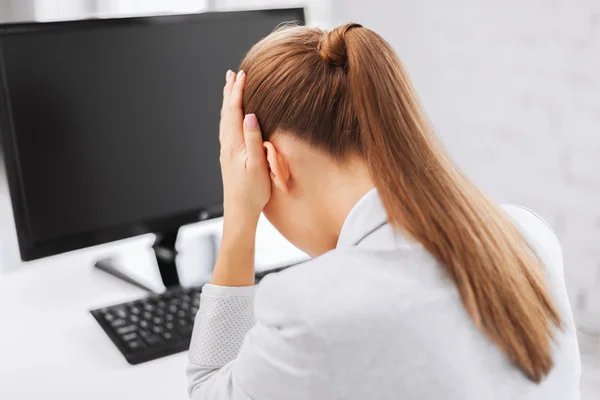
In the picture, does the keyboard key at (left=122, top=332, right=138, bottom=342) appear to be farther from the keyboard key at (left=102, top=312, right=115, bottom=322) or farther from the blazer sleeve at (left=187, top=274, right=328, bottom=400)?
the blazer sleeve at (left=187, top=274, right=328, bottom=400)

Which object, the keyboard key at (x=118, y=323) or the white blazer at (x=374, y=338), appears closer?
the white blazer at (x=374, y=338)

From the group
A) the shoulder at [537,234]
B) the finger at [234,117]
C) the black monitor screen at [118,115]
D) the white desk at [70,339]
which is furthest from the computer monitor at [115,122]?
the shoulder at [537,234]

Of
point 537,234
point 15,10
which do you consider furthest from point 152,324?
point 15,10

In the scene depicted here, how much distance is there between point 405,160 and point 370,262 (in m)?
0.13

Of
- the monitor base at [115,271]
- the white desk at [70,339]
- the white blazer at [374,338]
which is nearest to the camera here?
the white blazer at [374,338]

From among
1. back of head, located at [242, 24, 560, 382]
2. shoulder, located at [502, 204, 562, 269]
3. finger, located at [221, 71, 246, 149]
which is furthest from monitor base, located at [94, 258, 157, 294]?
shoulder, located at [502, 204, 562, 269]

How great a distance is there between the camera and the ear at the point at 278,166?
869mm

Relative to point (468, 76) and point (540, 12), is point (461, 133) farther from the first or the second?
point (540, 12)

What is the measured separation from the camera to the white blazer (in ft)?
2.18

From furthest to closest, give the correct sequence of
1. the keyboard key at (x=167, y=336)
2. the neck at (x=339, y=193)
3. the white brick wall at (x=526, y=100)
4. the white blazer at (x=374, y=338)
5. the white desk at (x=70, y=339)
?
the white brick wall at (x=526, y=100) < the keyboard key at (x=167, y=336) < the white desk at (x=70, y=339) < the neck at (x=339, y=193) < the white blazer at (x=374, y=338)

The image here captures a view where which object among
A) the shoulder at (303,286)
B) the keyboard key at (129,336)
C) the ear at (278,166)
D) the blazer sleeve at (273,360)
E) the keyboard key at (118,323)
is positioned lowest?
the keyboard key at (129,336)

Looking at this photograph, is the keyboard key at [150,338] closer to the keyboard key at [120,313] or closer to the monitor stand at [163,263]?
the keyboard key at [120,313]

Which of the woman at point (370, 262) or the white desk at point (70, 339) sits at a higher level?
the woman at point (370, 262)

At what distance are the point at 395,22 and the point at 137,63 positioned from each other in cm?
107
